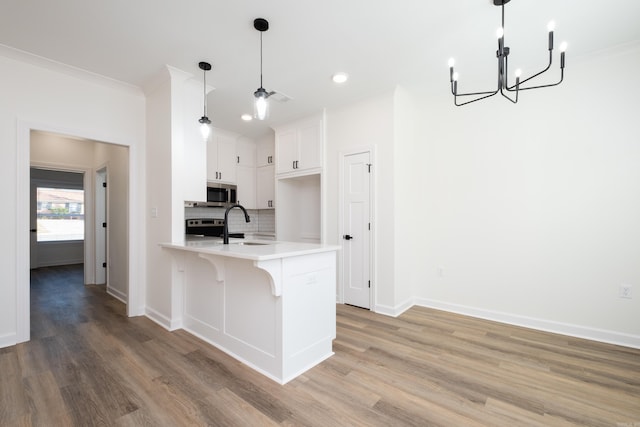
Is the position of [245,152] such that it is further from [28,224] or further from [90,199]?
[28,224]

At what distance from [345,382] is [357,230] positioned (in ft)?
6.65

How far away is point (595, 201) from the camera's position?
2.74m

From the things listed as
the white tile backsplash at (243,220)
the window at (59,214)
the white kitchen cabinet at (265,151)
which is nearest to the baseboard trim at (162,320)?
the white tile backsplash at (243,220)

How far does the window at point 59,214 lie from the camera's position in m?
6.95

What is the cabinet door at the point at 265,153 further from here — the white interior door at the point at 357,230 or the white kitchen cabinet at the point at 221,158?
the white interior door at the point at 357,230

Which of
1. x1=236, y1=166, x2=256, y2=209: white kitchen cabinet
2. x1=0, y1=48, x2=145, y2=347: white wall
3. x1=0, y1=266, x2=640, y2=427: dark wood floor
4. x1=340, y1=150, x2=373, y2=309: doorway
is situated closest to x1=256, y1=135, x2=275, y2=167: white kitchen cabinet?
x1=236, y1=166, x2=256, y2=209: white kitchen cabinet

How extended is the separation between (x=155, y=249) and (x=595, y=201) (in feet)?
14.9

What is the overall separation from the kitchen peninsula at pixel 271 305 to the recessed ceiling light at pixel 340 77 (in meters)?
1.89

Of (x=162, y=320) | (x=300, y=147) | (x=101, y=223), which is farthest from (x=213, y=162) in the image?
(x=162, y=320)

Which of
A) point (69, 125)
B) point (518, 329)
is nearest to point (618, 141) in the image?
point (518, 329)

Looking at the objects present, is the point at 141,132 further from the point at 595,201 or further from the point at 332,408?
the point at 595,201

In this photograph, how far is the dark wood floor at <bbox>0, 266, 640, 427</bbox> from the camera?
5.67 feet

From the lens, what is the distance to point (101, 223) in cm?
501

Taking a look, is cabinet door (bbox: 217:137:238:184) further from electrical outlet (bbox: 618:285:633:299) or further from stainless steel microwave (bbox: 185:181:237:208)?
electrical outlet (bbox: 618:285:633:299)
